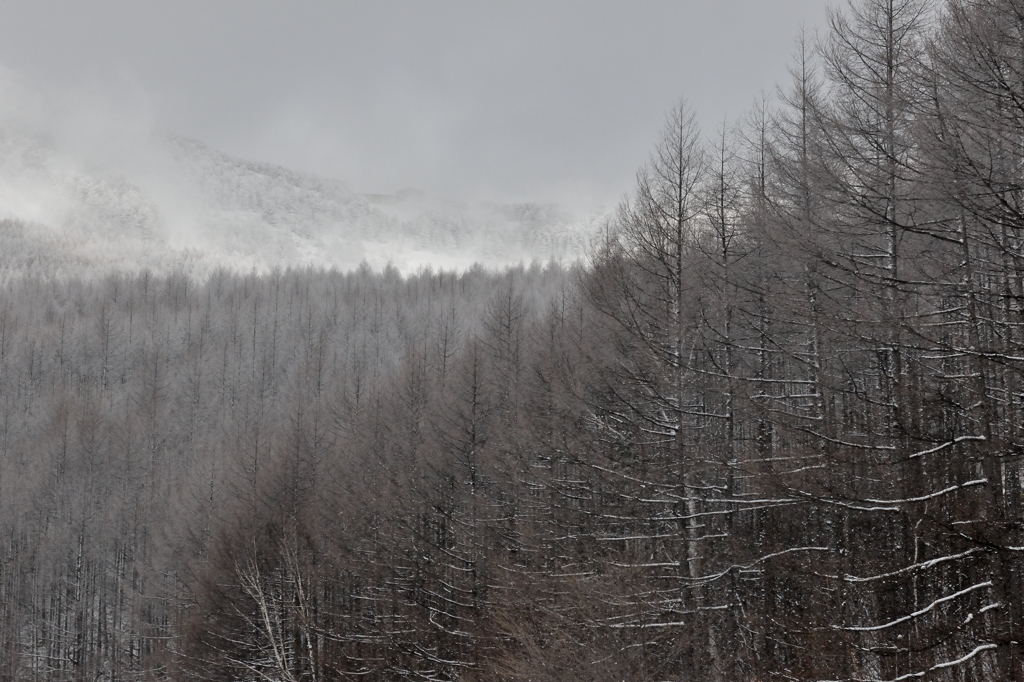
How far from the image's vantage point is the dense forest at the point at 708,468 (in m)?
7.55

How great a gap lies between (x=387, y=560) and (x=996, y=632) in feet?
69.4

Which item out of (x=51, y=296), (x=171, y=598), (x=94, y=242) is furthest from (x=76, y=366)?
(x=94, y=242)

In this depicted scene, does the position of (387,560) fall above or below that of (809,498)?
below

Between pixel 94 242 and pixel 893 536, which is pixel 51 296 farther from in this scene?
pixel 893 536

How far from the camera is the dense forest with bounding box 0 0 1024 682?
7.55 metres

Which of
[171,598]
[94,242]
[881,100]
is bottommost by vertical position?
[171,598]

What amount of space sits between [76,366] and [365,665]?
7529 cm

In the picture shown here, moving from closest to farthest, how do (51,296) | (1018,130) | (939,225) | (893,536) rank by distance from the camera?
(1018,130)
(939,225)
(893,536)
(51,296)

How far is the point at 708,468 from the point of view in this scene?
12.6m

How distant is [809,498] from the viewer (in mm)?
7438

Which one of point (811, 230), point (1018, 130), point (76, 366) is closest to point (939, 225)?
point (811, 230)

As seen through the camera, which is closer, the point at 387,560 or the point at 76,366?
the point at 387,560

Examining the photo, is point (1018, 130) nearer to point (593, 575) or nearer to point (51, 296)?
point (593, 575)

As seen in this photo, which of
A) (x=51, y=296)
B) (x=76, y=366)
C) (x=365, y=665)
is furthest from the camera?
(x=51, y=296)
